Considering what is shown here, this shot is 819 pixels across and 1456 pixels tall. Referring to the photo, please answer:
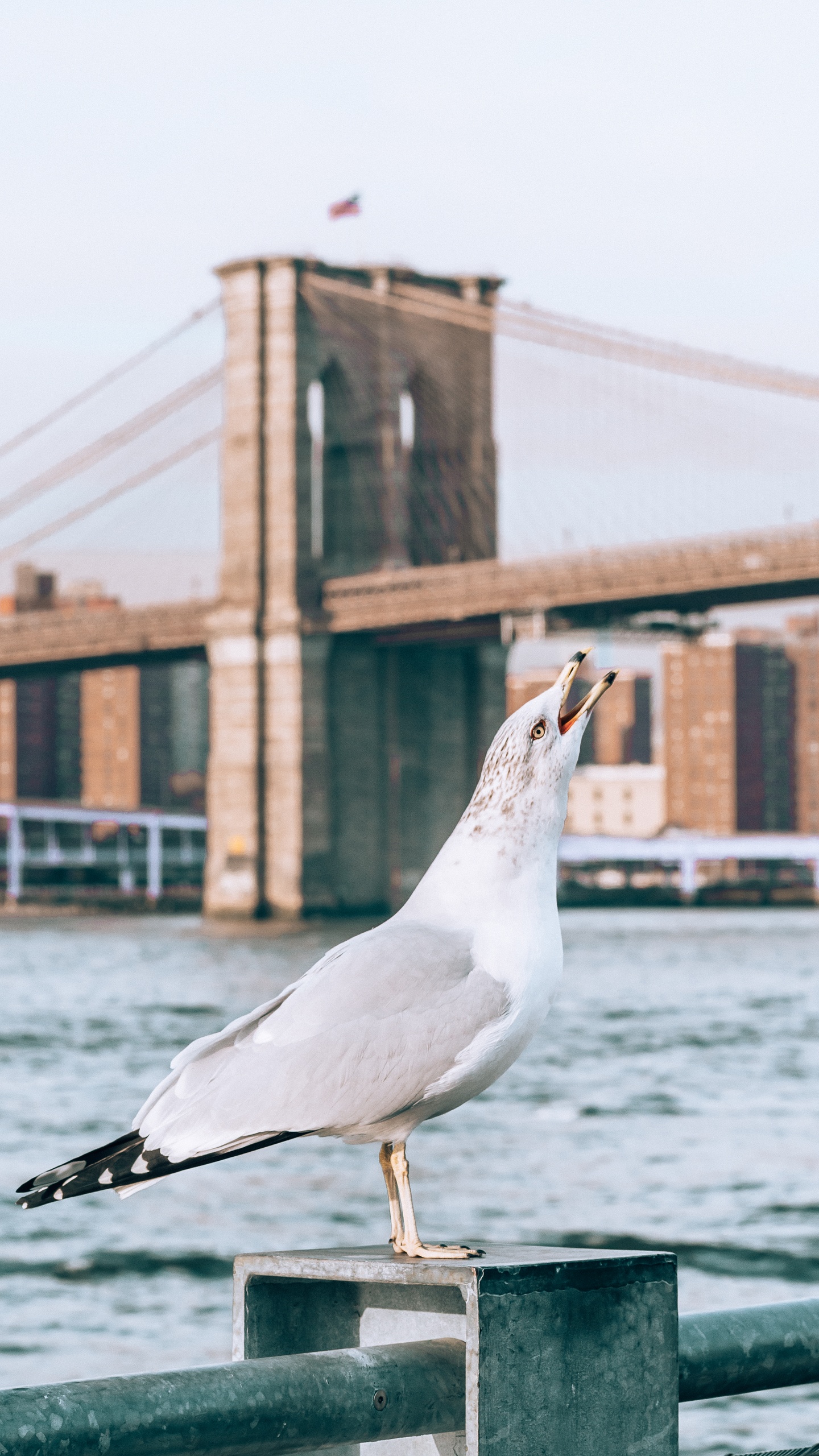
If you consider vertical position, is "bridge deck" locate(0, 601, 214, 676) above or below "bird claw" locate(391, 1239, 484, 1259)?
above

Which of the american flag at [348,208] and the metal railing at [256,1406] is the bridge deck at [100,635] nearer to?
the american flag at [348,208]

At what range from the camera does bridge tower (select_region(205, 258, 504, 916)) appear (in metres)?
70.1

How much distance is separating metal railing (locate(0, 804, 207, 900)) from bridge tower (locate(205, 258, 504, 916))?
30.5 metres

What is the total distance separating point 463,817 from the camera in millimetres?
2568

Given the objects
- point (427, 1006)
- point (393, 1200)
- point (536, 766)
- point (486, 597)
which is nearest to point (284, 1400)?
point (393, 1200)

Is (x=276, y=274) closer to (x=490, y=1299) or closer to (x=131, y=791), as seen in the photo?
(x=490, y=1299)

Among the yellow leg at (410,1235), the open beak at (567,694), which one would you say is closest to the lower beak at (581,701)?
the open beak at (567,694)

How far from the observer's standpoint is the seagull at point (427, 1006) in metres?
2.39

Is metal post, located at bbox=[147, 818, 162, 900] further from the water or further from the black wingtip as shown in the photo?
the black wingtip

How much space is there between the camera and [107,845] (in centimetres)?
13588

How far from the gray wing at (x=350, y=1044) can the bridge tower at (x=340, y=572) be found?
65867 millimetres

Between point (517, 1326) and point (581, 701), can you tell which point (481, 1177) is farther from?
point (517, 1326)

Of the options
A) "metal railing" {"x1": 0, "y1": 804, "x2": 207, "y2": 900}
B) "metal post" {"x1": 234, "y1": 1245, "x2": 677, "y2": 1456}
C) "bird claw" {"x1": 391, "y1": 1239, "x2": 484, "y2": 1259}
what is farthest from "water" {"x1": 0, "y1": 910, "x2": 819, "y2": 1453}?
"metal railing" {"x1": 0, "y1": 804, "x2": 207, "y2": 900}

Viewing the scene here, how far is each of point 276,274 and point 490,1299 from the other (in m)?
74.4
